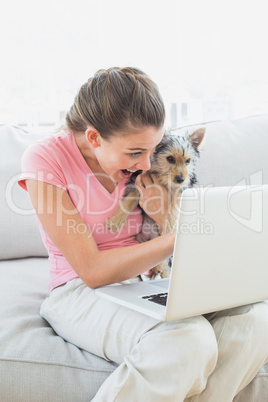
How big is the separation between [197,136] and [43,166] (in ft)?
1.99

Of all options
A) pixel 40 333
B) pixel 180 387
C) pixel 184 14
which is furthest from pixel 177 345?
pixel 184 14

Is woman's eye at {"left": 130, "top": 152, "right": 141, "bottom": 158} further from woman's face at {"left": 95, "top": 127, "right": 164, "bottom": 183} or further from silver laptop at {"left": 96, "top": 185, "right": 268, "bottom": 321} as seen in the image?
silver laptop at {"left": 96, "top": 185, "right": 268, "bottom": 321}

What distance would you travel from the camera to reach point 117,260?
1.36 m

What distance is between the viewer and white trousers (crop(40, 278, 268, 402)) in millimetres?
1118

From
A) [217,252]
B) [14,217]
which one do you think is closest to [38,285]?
[14,217]

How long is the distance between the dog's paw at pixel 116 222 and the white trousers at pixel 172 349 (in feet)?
0.90

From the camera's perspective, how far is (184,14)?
107 inches

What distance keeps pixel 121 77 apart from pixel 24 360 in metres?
0.81

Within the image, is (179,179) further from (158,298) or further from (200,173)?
(158,298)

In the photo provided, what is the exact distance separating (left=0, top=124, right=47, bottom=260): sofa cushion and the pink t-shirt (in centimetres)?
42

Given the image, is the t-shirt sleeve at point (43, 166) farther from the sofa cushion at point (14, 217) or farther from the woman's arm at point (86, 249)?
the sofa cushion at point (14, 217)

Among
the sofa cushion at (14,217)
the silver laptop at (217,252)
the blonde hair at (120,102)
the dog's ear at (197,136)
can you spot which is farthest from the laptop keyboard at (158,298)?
the sofa cushion at (14,217)

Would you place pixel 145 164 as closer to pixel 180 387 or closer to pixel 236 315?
pixel 236 315

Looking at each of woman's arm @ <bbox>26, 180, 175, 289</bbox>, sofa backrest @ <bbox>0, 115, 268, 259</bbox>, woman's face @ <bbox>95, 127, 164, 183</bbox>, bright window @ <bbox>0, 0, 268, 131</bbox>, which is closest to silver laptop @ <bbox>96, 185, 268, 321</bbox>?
woman's arm @ <bbox>26, 180, 175, 289</bbox>
